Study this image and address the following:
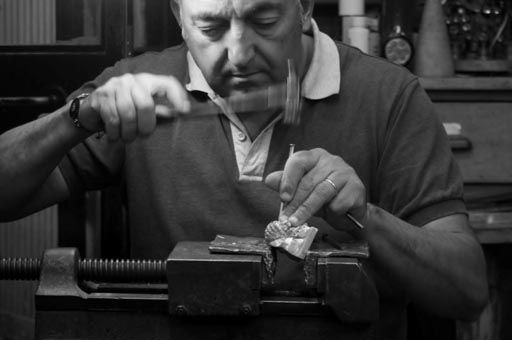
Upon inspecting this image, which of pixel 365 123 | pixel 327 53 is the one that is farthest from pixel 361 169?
pixel 327 53

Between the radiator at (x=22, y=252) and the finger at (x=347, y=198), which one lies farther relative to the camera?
the radiator at (x=22, y=252)

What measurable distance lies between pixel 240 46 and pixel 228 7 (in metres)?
0.08

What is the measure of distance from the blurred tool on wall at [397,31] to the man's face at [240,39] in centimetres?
93

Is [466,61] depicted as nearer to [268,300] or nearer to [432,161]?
[432,161]

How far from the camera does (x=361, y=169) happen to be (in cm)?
187

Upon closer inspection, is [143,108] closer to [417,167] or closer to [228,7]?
[228,7]

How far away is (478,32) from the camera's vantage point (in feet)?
9.20

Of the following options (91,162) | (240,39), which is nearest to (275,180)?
(240,39)

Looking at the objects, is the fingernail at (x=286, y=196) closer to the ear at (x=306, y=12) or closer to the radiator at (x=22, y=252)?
the ear at (x=306, y=12)

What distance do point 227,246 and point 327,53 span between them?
2.46 feet

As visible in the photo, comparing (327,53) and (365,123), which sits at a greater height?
(327,53)

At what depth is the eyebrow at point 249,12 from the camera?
171cm

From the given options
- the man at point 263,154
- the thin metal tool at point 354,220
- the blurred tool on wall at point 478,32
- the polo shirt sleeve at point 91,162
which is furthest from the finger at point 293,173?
the blurred tool on wall at point 478,32

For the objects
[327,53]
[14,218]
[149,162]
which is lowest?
[14,218]
